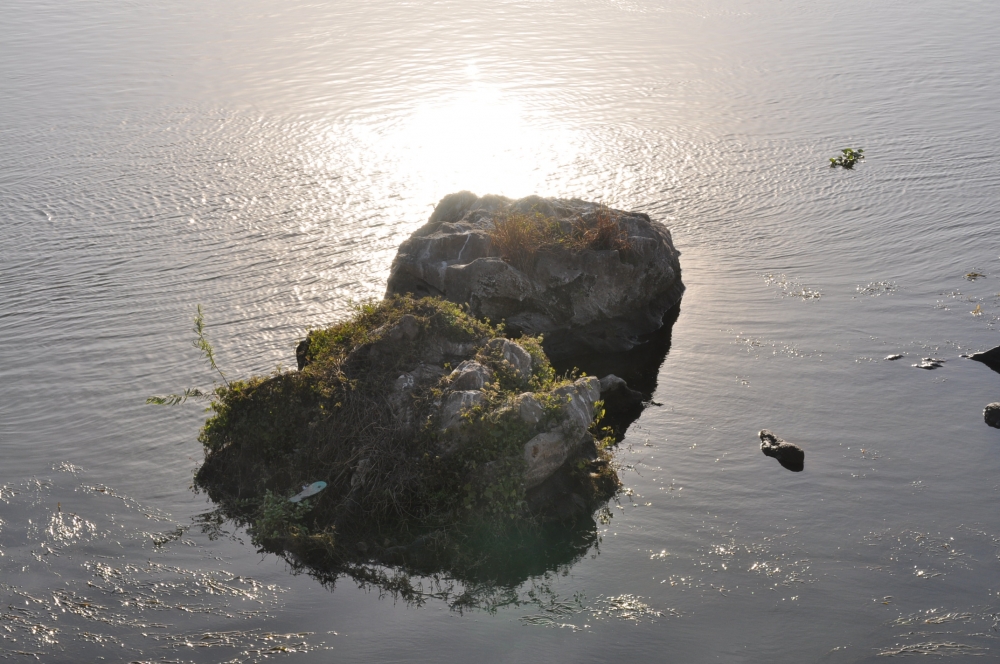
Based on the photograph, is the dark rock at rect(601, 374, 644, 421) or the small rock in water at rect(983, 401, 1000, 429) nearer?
the small rock in water at rect(983, 401, 1000, 429)

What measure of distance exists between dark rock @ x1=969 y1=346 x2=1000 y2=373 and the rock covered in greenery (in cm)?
831

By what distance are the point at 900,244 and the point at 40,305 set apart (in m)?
21.7

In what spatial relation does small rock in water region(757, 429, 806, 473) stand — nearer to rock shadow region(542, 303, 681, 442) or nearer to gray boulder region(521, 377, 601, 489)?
rock shadow region(542, 303, 681, 442)

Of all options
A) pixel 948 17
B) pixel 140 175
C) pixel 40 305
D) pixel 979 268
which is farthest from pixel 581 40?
pixel 40 305

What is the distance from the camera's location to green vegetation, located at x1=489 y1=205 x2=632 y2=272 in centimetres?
1972

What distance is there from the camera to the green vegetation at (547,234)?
1972 centimetres

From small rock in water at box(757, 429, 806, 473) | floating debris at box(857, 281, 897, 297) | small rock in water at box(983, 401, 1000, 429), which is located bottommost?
small rock in water at box(757, 429, 806, 473)

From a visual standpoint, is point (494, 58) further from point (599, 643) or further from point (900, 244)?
point (599, 643)

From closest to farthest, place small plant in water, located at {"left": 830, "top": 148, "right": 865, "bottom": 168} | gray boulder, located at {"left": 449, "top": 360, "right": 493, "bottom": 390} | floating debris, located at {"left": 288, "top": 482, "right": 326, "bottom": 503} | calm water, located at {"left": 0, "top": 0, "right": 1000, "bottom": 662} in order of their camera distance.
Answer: calm water, located at {"left": 0, "top": 0, "right": 1000, "bottom": 662} → floating debris, located at {"left": 288, "top": 482, "right": 326, "bottom": 503} → gray boulder, located at {"left": 449, "top": 360, "right": 493, "bottom": 390} → small plant in water, located at {"left": 830, "top": 148, "right": 865, "bottom": 168}

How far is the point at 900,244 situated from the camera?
23625 mm

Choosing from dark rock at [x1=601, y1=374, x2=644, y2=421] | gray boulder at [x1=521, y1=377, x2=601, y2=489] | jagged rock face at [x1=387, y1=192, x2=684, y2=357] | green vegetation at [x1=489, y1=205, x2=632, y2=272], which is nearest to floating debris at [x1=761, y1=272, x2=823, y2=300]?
jagged rock face at [x1=387, y1=192, x2=684, y2=357]

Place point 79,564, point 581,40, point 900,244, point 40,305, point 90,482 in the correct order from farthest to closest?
point 581,40, point 900,244, point 40,305, point 90,482, point 79,564

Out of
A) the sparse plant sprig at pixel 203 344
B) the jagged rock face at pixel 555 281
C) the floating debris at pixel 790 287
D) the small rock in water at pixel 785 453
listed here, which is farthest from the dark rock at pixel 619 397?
the sparse plant sprig at pixel 203 344

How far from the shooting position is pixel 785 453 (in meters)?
15.3
